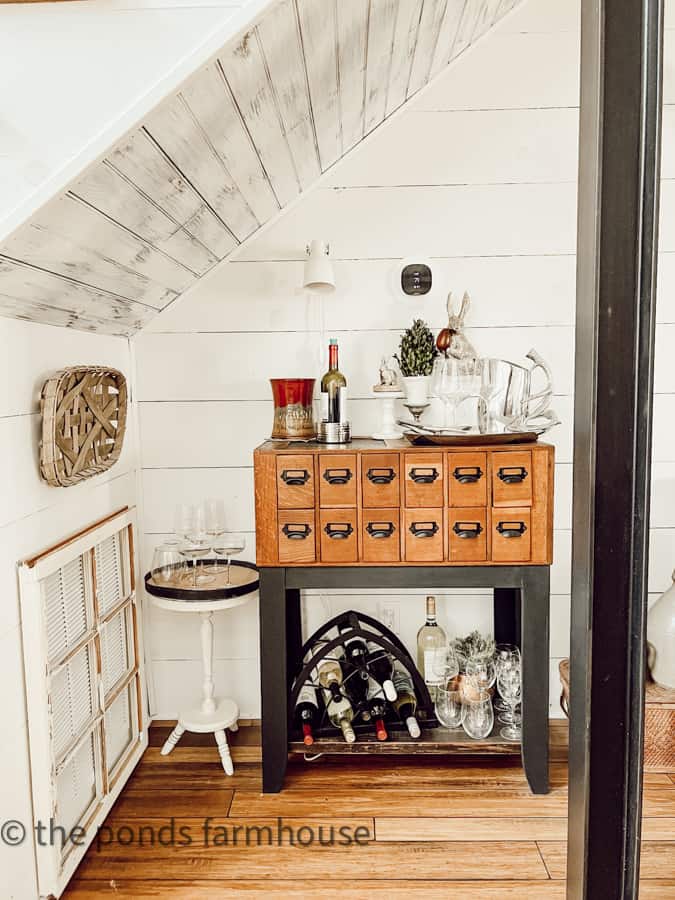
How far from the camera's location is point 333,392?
2.35 m

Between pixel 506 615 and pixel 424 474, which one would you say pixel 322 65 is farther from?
pixel 506 615

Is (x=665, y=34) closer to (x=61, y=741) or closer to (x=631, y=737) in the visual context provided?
(x=631, y=737)

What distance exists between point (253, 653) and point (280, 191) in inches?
58.3

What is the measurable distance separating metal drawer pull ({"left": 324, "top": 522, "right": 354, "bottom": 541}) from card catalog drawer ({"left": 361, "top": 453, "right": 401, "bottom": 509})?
8 centimetres

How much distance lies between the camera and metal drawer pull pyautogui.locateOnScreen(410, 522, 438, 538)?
2.15 meters

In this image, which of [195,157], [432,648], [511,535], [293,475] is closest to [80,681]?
[293,475]

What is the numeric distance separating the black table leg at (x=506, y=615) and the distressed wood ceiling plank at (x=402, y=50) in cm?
151

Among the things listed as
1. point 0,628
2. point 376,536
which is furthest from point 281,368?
point 0,628

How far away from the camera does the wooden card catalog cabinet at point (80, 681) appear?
1.71 metres

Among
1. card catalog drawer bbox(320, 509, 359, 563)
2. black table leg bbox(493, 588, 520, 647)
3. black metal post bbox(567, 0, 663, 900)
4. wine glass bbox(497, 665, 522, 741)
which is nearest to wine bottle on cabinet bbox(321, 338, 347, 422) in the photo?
card catalog drawer bbox(320, 509, 359, 563)

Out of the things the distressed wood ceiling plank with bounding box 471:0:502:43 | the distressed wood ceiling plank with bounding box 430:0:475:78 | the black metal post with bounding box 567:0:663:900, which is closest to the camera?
the black metal post with bounding box 567:0:663:900

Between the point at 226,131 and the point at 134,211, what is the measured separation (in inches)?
9.7

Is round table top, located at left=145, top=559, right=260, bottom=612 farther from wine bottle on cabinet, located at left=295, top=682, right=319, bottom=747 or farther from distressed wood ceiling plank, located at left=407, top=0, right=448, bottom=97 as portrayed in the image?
distressed wood ceiling plank, located at left=407, top=0, right=448, bottom=97

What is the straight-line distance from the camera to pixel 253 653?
267cm
